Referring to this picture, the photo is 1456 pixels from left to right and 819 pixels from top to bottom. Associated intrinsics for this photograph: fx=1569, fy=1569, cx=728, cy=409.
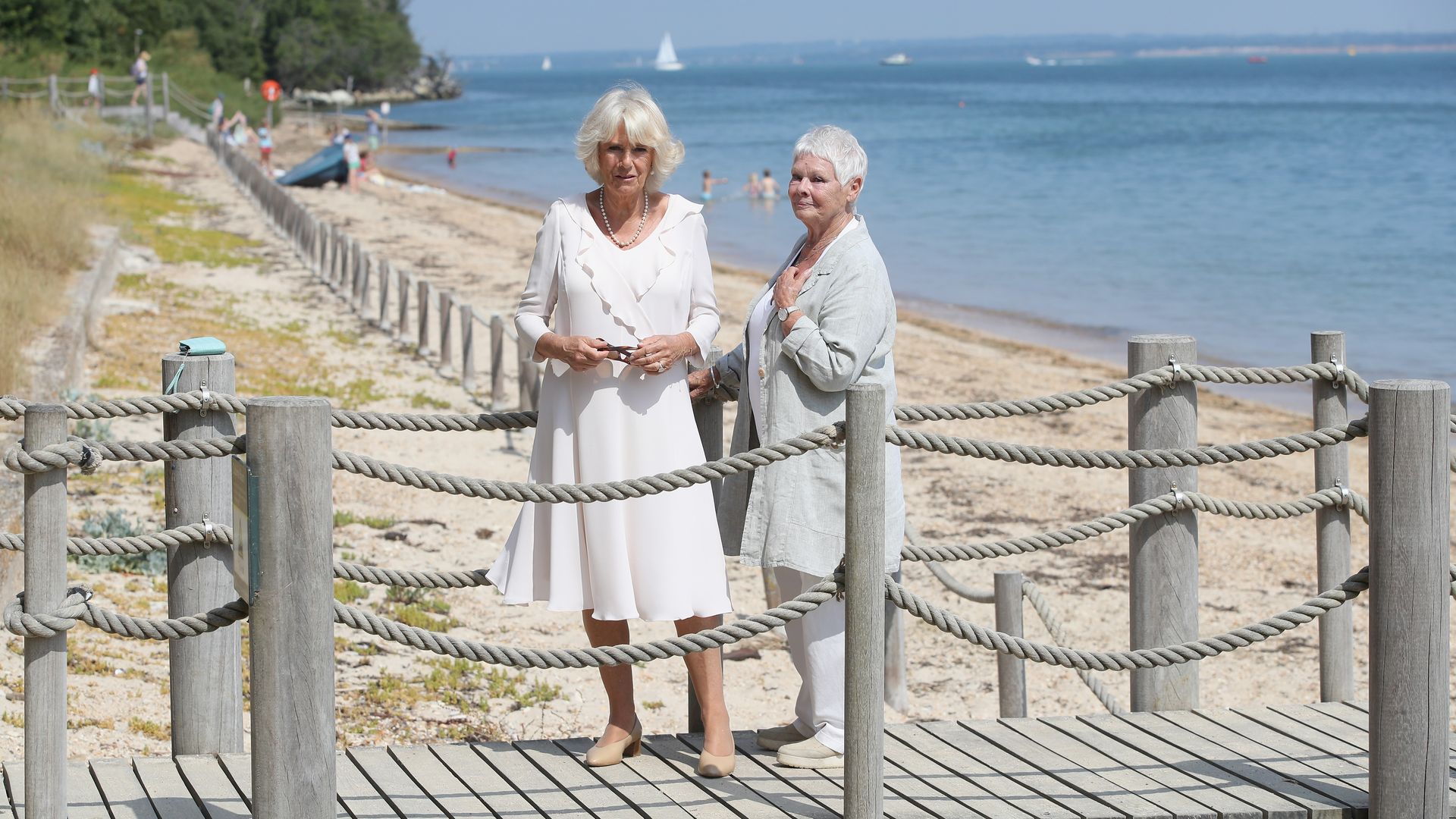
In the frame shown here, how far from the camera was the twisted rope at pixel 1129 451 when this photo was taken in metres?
3.75

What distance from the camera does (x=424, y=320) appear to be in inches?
584

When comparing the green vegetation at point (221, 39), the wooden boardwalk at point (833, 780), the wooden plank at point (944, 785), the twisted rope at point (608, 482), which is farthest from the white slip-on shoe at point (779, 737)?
the green vegetation at point (221, 39)

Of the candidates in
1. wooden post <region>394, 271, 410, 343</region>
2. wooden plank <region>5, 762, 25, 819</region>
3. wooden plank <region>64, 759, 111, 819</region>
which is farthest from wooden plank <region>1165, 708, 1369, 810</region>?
wooden post <region>394, 271, 410, 343</region>

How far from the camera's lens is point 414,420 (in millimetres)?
4203

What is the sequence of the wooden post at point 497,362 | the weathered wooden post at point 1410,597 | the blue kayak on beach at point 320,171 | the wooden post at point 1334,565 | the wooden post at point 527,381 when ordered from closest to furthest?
the weathered wooden post at point 1410,597
the wooden post at point 1334,565
the wooden post at point 527,381
the wooden post at point 497,362
the blue kayak on beach at point 320,171

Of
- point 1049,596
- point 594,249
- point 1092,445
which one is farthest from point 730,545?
point 1092,445

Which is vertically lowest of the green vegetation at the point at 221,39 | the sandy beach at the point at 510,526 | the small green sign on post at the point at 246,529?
the sandy beach at the point at 510,526

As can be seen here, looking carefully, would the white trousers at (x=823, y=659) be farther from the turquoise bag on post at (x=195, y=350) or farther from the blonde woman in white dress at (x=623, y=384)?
the turquoise bag on post at (x=195, y=350)

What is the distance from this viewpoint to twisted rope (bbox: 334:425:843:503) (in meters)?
3.60

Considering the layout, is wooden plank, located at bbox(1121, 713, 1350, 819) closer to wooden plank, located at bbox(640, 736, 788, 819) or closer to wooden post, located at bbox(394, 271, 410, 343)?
wooden plank, located at bbox(640, 736, 788, 819)

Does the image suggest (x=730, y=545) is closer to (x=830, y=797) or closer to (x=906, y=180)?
(x=830, y=797)

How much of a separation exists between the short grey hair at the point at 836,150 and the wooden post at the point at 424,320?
11.1 meters

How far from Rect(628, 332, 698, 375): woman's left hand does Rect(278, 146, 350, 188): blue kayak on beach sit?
34.3 meters

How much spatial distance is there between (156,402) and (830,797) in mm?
1957
